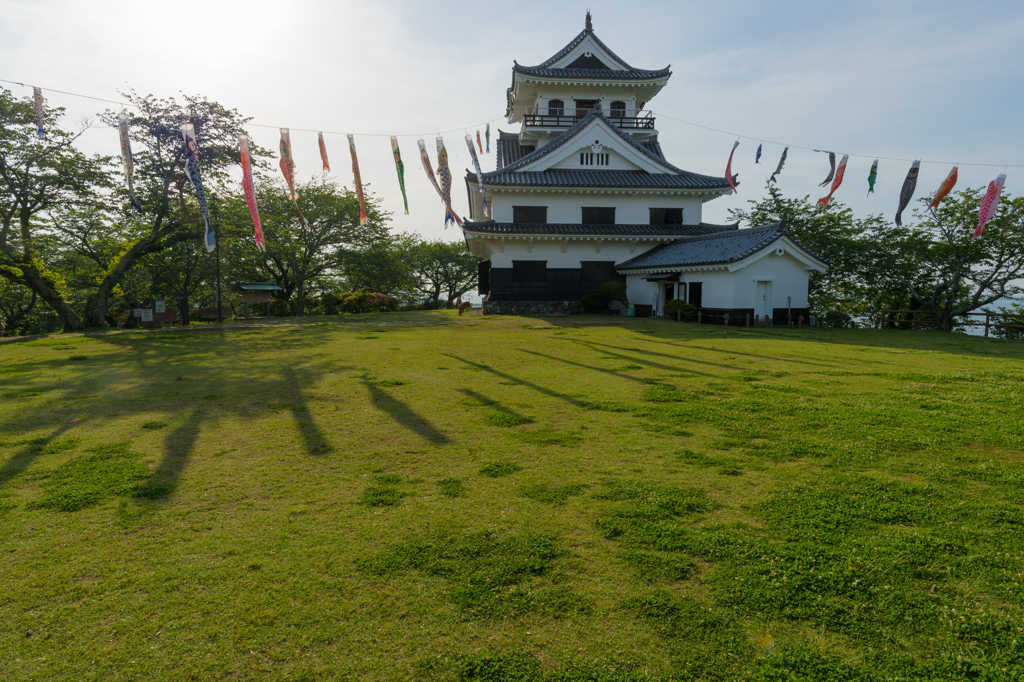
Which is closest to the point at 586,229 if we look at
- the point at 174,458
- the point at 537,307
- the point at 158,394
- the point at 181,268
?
the point at 537,307

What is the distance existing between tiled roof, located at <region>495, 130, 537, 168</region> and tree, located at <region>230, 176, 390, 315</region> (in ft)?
36.9

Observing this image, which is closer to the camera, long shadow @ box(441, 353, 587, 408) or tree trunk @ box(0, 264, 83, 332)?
long shadow @ box(441, 353, 587, 408)

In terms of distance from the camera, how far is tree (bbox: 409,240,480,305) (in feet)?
150

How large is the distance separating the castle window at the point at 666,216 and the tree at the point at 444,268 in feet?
68.8

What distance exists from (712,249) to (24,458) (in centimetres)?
2384

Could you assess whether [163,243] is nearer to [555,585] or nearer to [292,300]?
[292,300]

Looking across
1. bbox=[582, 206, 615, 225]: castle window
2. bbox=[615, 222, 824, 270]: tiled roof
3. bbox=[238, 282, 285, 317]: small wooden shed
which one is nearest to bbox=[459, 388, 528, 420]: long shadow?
bbox=[615, 222, 824, 270]: tiled roof

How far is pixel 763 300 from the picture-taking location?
69.9 feet

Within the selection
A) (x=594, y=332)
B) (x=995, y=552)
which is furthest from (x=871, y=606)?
(x=594, y=332)

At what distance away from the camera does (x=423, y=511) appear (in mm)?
3926

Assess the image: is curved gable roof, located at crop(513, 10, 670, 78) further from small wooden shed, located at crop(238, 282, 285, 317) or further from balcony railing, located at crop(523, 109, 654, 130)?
small wooden shed, located at crop(238, 282, 285, 317)

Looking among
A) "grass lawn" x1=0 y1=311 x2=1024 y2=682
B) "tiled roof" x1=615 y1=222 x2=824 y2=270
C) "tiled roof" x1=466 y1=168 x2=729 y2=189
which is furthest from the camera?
"tiled roof" x1=466 y1=168 x2=729 y2=189

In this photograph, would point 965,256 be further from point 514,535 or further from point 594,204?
point 514,535

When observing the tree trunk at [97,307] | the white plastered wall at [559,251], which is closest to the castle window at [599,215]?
the white plastered wall at [559,251]
